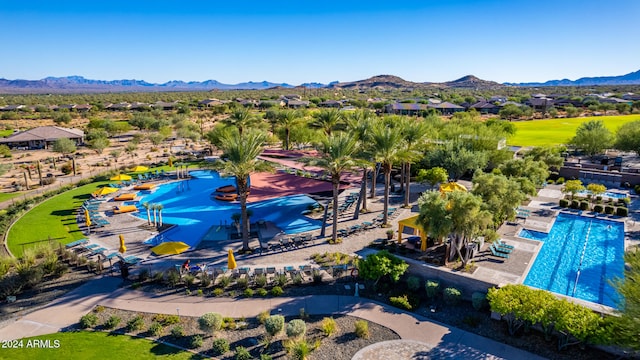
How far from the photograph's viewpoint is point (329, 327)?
1559cm

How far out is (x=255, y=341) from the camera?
15328mm

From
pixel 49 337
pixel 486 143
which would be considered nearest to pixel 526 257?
pixel 486 143

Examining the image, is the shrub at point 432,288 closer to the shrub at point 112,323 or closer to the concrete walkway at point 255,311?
the concrete walkway at point 255,311

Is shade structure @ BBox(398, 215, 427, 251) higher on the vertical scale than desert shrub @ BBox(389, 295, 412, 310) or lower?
higher

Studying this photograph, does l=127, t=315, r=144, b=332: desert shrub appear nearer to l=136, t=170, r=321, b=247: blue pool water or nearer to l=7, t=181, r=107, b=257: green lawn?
l=136, t=170, r=321, b=247: blue pool water

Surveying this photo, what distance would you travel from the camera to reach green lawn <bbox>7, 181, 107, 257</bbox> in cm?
2608

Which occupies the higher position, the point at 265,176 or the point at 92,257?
the point at 265,176

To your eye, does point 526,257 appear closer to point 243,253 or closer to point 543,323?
point 543,323

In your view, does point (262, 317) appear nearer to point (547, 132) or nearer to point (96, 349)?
point (96, 349)

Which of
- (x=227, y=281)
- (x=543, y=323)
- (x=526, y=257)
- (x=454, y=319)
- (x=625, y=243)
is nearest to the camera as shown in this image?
(x=543, y=323)

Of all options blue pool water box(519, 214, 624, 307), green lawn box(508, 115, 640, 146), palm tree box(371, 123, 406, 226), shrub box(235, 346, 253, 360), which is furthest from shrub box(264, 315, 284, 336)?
green lawn box(508, 115, 640, 146)

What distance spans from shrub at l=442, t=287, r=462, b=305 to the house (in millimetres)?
67363

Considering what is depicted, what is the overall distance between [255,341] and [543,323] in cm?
1170

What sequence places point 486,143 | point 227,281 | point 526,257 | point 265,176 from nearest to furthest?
1. point 227,281
2. point 526,257
3. point 265,176
4. point 486,143
